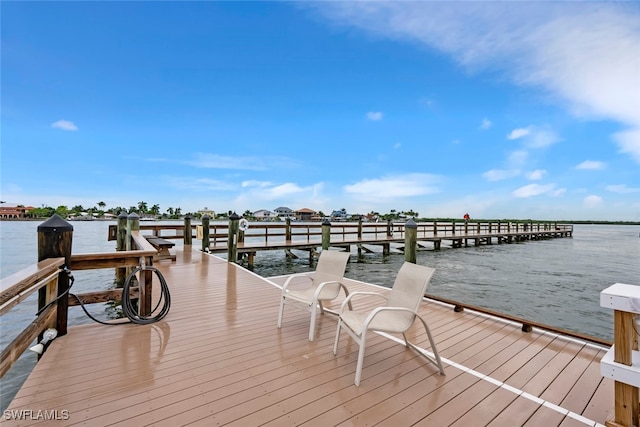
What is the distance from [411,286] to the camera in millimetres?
2588

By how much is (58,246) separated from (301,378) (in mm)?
2435

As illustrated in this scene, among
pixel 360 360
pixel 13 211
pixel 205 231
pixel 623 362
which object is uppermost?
pixel 13 211

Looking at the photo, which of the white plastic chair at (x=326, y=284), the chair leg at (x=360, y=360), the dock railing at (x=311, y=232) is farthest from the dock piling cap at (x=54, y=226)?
the dock railing at (x=311, y=232)

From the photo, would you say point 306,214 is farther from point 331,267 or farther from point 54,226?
point 54,226

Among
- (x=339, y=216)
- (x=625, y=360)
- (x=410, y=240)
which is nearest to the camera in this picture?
(x=625, y=360)

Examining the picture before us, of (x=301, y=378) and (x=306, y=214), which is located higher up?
(x=306, y=214)

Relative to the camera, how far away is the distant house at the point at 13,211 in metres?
49.9

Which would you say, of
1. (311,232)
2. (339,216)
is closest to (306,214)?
(339,216)

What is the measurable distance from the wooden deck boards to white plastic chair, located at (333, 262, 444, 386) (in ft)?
0.82

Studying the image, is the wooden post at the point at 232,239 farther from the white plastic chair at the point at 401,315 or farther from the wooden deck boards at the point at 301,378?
the white plastic chair at the point at 401,315

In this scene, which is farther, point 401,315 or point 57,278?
point 57,278

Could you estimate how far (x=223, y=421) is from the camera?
163cm

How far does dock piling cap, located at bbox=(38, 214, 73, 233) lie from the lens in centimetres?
262

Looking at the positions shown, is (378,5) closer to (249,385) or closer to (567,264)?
(249,385)
